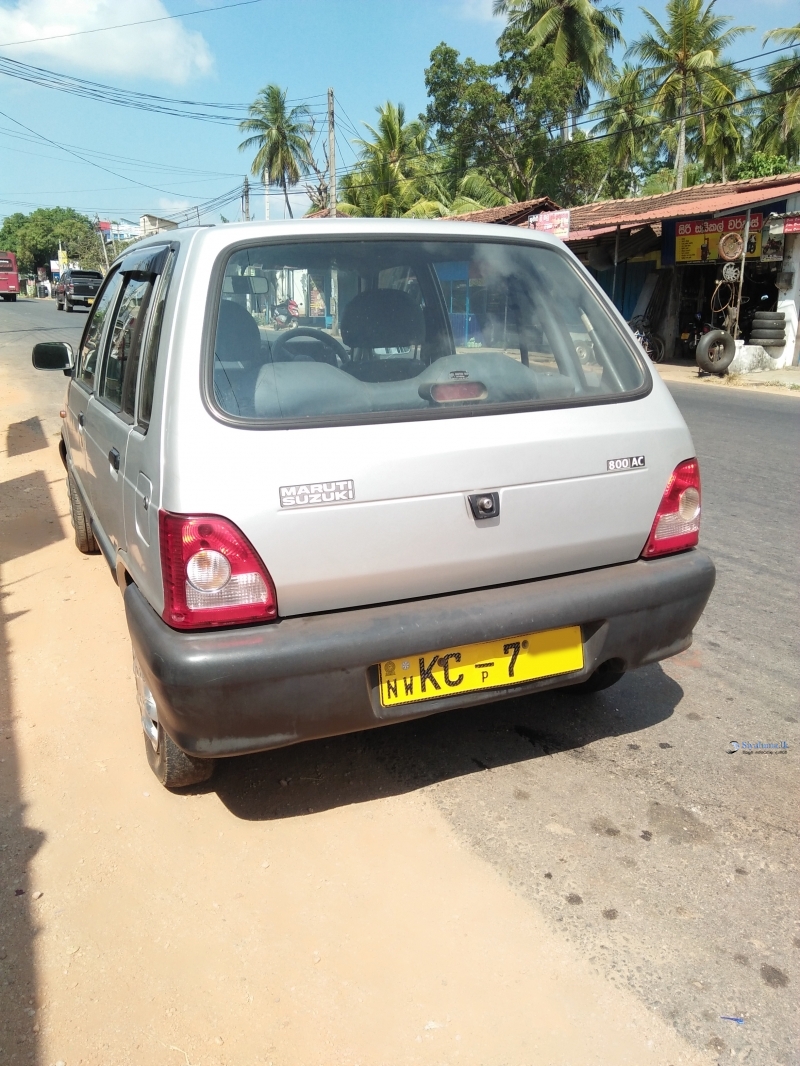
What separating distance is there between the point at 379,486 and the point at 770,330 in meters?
16.9

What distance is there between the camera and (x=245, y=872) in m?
2.39

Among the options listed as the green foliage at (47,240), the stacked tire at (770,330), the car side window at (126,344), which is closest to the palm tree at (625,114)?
the stacked tire at (770,330)

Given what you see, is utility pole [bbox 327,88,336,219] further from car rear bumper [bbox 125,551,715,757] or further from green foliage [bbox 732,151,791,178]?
car rear bumper [bbox 125,551,715,757]

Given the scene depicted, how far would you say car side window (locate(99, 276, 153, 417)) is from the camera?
9.37 ft

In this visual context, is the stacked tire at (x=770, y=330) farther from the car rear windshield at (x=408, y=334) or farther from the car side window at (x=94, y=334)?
the car rear windshield at (x=408, y=334)

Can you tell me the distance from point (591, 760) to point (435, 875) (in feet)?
2.70

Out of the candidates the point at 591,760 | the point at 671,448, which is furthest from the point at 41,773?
the point at 671,448

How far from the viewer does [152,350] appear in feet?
8.44

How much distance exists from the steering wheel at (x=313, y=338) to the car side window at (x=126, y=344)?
507mm

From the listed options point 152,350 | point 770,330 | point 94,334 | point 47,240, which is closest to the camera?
point 152,350

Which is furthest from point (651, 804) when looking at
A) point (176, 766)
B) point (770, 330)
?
point (770, 330)

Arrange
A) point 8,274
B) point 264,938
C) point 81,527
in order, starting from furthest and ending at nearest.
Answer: point 8,274 < point 81,527 < point 264,938

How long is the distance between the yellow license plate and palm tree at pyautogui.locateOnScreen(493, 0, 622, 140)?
34354 millimetres

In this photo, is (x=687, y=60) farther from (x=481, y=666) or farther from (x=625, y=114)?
(x=481, y=666)
